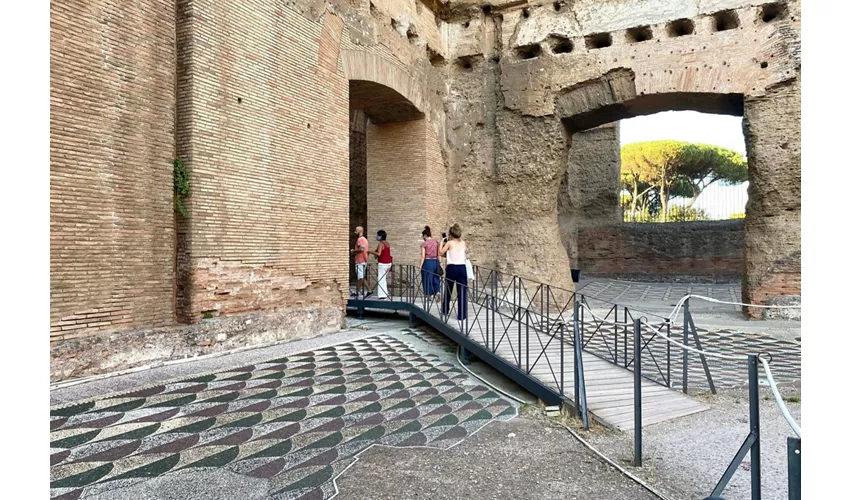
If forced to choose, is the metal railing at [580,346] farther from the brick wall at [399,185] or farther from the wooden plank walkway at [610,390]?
the brick wall at [399,185]

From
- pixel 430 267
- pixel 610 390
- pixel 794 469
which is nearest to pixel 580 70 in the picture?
pixel 430 267

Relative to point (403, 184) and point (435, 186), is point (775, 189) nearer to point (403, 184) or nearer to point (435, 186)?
point (435, 186)

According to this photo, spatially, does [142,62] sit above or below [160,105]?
above

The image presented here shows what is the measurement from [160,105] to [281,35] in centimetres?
193

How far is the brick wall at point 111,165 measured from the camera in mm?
4605

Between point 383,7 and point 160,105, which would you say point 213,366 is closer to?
point 160,105

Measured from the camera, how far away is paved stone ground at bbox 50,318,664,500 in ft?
9.34

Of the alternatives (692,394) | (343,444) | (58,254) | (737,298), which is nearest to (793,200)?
(737,298)

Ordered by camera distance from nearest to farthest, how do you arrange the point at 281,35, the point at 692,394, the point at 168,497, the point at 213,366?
the point at 168,497 < the point at 692,394 < the point at 213,366 < the point at 281,35

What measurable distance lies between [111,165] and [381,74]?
15.5 feet

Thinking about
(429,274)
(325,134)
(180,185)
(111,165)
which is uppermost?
(325,134)

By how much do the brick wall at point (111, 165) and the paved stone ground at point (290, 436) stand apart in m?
0.70

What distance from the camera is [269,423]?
3.82 meters

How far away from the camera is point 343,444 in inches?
136
